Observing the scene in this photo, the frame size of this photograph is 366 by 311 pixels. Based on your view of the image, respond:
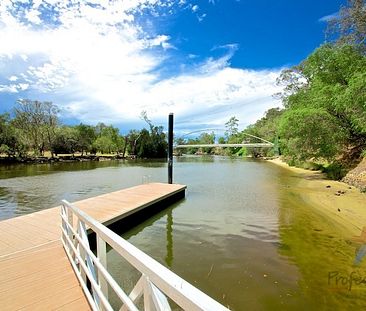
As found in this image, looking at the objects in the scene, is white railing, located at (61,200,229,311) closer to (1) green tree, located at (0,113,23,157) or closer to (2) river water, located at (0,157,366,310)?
(2) river water, located at (0,157,366,310)

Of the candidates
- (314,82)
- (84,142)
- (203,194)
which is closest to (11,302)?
(203,194)

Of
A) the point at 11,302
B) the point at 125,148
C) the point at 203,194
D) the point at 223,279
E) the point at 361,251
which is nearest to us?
the point at 11,302

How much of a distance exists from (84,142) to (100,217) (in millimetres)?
47479

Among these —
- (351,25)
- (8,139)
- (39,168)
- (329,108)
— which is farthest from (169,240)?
(8,139)

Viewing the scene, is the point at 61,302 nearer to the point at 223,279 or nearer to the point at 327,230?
the point at 223,279

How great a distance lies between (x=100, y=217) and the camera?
6531 mm

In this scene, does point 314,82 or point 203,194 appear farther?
point 314,82

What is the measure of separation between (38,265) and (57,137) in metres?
44.5

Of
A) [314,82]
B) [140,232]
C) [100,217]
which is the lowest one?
[140,232]

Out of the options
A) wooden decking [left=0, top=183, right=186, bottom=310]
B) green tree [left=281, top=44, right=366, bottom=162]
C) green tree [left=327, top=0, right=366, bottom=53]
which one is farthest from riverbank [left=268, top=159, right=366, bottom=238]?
green tree [left=327, top=0, right=366, bottom=53]

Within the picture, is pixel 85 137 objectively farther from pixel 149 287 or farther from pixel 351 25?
pixel 149 287

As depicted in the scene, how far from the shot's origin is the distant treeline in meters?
36.4

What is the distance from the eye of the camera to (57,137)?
44188 millimetres

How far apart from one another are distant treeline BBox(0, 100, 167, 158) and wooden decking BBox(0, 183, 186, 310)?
33.0m
